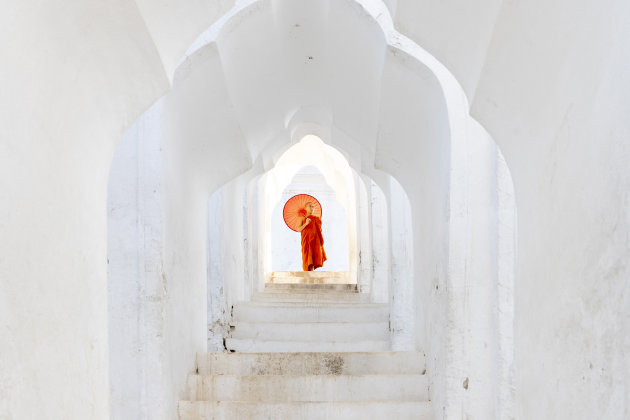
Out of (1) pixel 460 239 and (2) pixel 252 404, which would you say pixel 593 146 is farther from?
(2) pixel 252 404

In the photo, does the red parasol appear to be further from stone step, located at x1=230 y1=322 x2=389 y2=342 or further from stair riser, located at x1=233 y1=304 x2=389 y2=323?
stone step, located at x1=230 y1=322 x2=389 y2=342

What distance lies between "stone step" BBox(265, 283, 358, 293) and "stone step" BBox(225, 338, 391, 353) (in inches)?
158

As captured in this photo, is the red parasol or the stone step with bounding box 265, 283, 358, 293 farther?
the red parasol

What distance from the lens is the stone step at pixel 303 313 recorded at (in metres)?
8.38

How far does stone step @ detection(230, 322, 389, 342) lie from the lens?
7758 millimetres

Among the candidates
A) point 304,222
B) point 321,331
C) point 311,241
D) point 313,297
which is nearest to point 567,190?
point 321,331

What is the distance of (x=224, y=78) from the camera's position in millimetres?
4953

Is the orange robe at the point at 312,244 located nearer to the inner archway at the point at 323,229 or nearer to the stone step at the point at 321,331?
the inner archway at the point at 323,229

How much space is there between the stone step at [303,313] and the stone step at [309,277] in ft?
17.7

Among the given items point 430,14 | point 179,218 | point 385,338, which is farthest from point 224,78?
point 385,338

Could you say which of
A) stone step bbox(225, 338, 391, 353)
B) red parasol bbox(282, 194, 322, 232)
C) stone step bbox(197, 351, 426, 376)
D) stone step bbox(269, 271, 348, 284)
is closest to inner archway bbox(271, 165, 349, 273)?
red parasol bbox(282, 194, 322, 232)

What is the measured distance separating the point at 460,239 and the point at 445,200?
0.87ft

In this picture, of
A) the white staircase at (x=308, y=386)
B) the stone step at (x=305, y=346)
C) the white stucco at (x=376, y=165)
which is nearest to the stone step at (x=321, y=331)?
the stone step at (x=305, y=346)

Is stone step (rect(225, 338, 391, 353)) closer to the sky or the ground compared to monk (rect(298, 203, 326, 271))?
closer to the ground
